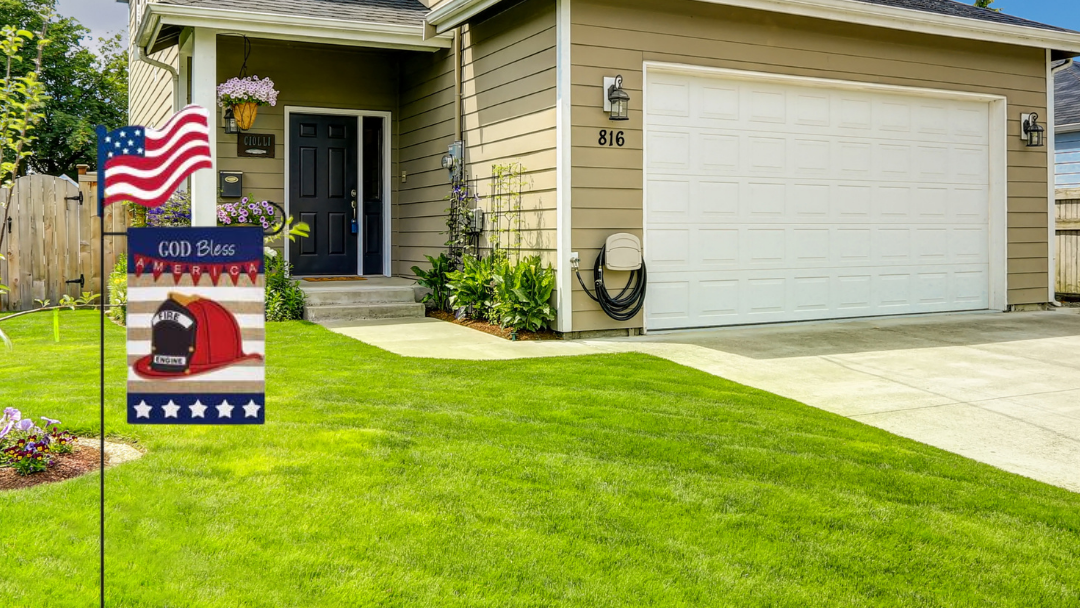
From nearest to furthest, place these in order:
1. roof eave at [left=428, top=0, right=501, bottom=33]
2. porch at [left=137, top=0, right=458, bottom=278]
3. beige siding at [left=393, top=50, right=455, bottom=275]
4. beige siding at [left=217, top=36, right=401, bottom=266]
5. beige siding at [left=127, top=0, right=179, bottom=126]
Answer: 1. roof eave at [left=428, top=0, right=501, bottom=33]
2. porch at [left=137, top=0, right=458, bottom=278]
3. beige siding at [left=393, top=50, right=455, bottom=275]
4. beige siding at [left=217, top=36, right=401, bottom=266]
5. beige siding at [left=127, top=0, right=179, bottom=126]

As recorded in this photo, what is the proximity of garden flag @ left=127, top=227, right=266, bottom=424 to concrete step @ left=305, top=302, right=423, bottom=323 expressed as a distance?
6.18 m

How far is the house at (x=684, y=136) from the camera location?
7.85m

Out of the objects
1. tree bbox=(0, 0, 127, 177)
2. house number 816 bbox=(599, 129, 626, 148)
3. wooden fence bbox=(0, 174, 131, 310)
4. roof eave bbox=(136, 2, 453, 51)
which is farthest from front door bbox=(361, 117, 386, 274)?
tree bbox=(0, 0, 127, 177)

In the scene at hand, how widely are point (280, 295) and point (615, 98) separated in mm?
3795

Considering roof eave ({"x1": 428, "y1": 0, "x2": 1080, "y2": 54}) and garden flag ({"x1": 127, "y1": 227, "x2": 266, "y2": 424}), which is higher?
roof eave ({"x1": 428, "y1": 0, "x2": 1080, "y2": 54})

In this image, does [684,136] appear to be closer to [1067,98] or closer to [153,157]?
[153,157]

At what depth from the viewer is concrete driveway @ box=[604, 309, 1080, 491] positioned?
4.75 meters

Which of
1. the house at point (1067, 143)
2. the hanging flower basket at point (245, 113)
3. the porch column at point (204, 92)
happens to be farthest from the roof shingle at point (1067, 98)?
the porch column at point (204, 92)

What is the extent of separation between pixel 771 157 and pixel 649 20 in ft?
5.96

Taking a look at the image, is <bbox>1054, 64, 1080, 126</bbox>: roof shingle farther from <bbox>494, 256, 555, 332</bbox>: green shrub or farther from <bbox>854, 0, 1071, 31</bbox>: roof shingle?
<bbox>494, 256, 555, 332</bbox>: green shrub

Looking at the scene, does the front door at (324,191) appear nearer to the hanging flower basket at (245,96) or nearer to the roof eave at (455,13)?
the hanging flower basket at (245,96)

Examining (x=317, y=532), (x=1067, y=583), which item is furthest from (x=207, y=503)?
(x=1067, y=583)

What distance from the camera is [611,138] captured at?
7766 millimetres

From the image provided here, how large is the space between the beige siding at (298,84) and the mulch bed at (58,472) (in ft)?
20.6
